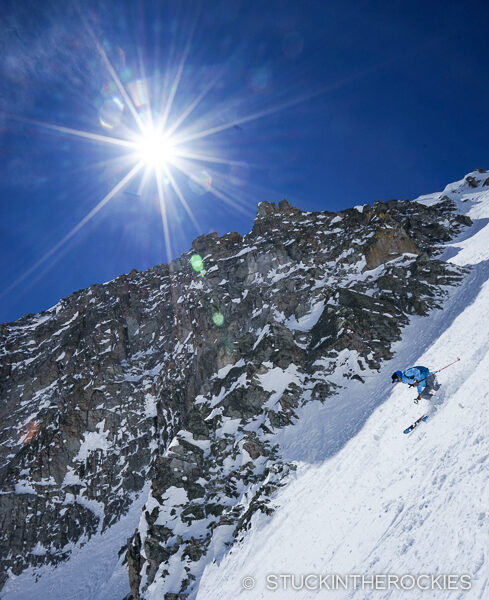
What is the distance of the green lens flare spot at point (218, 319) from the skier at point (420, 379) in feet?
131

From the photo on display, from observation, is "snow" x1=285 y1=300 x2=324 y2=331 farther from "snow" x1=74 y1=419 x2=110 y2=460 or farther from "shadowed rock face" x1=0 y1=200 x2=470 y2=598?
"snow" x1=74 y1=419 x2=110 y2=460

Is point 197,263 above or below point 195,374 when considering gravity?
above

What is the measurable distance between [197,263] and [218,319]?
2682cm

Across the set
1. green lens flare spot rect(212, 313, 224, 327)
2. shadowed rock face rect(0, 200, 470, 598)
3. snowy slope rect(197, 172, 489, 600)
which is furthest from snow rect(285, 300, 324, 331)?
snowy slope rect(197, 172, 489, 600)

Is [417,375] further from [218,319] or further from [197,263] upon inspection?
[197,263]

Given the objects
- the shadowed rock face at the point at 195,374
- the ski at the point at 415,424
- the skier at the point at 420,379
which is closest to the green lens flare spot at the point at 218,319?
the shadowed rock face at the point at 195,374

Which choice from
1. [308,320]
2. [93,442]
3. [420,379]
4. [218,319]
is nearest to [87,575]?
[93,442]

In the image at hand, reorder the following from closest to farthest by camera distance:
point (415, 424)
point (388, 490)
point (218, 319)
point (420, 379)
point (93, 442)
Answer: point (388, 490) → point (415, 424) → point (420, 379) → point (218, 319) → point (93, 442)

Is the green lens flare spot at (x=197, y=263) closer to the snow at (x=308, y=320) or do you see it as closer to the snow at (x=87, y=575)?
the snow at (x=308, y=320)

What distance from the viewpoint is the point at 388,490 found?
13.1 metres

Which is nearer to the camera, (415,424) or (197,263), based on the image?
(415,424)

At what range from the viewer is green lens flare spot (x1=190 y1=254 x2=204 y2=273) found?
252 feet

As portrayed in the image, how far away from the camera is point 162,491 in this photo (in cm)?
2881

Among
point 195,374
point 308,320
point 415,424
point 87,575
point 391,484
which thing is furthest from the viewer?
point 195,374
